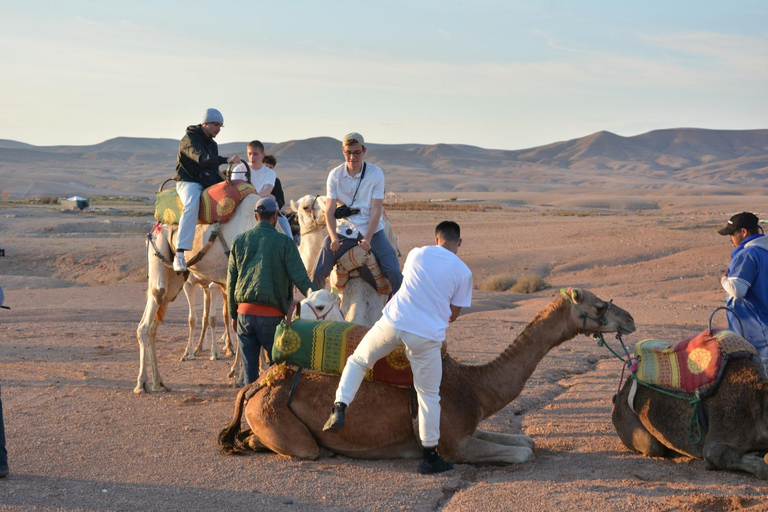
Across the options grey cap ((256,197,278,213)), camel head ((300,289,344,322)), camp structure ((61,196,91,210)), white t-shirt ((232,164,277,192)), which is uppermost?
white t-shirt ((232,164,277,192))

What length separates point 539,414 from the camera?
337 inches

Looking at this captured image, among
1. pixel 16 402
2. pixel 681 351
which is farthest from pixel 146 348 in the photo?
pixel 681 351

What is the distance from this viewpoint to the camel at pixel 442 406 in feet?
21.8

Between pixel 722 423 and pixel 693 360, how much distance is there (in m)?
0.53

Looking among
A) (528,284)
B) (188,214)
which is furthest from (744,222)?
(528,284)

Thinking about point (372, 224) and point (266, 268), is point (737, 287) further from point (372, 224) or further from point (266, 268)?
point (266, 268)

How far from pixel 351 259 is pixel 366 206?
0.61 m

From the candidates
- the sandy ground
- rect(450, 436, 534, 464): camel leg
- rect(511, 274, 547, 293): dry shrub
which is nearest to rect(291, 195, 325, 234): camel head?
the sandy ground

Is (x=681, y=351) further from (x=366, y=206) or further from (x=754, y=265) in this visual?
(x=366, y=206)

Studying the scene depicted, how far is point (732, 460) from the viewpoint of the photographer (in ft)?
20.3

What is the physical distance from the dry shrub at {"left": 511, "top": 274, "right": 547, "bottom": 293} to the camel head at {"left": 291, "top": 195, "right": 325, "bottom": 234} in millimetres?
12310

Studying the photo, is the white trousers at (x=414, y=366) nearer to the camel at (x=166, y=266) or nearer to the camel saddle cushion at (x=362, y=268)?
the camel saddle cushion at (x=362, y=268)

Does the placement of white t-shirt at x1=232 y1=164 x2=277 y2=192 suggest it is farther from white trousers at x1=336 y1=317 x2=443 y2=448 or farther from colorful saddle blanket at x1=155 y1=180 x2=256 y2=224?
white trousers at x1=336 y1=317 x2=443 y2=448

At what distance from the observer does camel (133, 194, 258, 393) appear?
991cm
